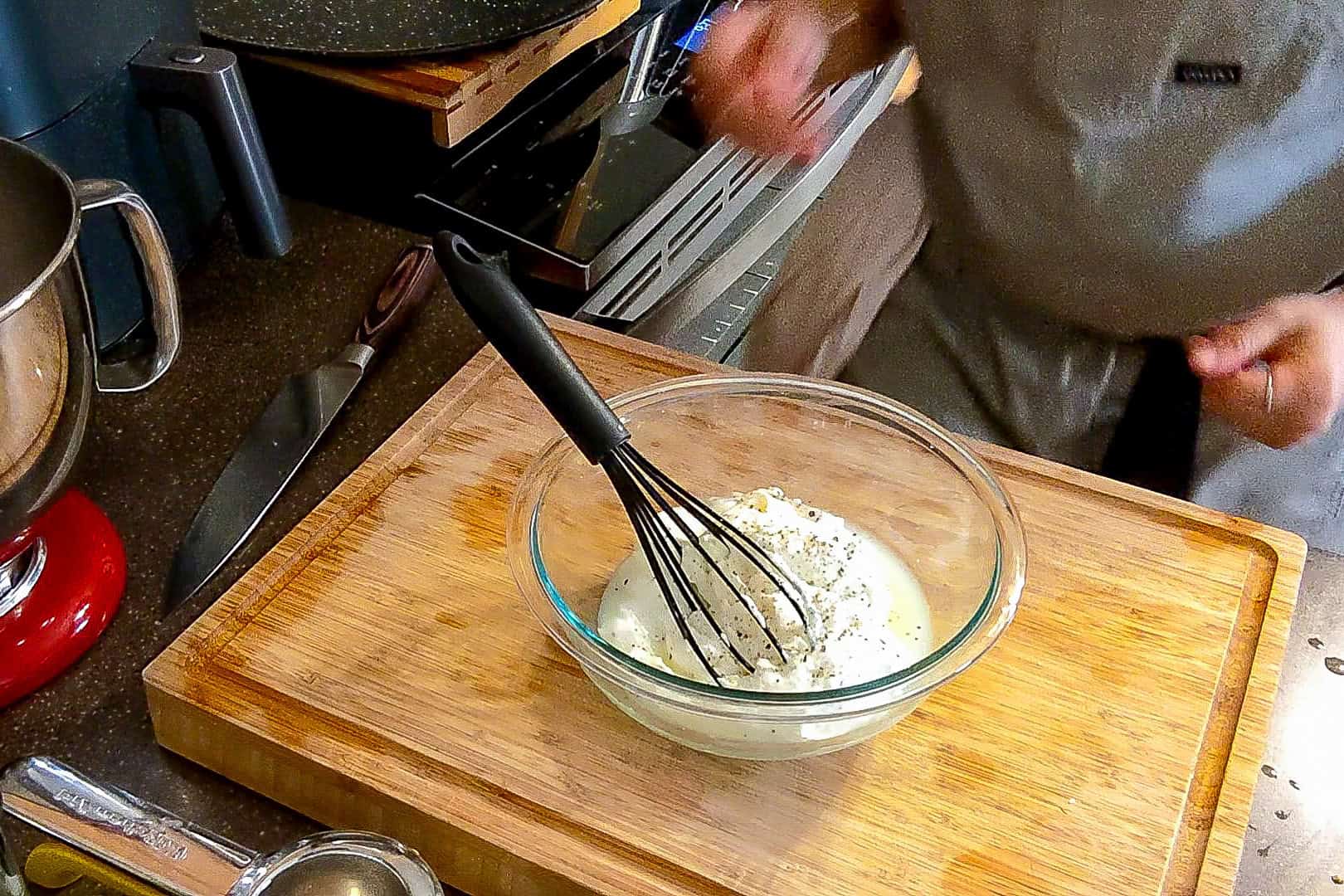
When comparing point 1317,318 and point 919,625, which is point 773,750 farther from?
point 1317,318

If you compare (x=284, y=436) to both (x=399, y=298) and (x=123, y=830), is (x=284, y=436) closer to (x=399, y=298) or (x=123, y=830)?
(x=399, y=298)

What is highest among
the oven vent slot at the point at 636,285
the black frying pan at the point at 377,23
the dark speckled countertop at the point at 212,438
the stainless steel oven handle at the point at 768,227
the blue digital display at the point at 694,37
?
the black frying pan at the point at 377,23

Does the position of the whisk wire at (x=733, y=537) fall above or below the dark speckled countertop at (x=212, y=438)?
above

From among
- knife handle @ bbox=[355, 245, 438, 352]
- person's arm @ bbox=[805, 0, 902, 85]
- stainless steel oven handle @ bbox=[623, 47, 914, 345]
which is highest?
person's arm @ bbox=[805, 0, 902, 85]

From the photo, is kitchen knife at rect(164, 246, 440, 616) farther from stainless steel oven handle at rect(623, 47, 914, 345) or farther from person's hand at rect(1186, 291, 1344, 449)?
person's hand at rect(1186, 291, 1344, 449)

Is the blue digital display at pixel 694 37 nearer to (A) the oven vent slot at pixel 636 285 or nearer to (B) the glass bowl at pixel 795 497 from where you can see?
(A) the oven vent slot at pixel 636 285

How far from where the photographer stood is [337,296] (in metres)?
0.81

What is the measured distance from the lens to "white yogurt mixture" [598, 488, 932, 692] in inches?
20.9

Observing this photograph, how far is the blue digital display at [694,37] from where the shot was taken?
3.33ft

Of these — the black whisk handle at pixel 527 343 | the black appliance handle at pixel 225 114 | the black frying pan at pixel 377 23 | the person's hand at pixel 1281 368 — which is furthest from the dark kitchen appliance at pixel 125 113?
the person's hand at pixel 1281 368

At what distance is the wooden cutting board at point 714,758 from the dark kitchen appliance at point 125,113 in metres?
0.19

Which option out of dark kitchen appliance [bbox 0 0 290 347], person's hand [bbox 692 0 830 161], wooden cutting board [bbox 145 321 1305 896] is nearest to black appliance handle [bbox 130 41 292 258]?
dark kitchen appliance [bbox 0 0 290 347]

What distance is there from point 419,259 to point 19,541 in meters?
0.32

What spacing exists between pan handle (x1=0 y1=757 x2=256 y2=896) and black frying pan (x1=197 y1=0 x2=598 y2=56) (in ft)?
1.78
